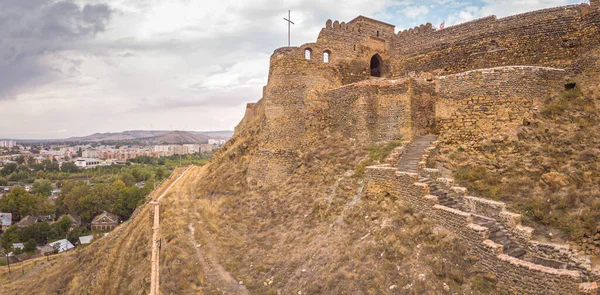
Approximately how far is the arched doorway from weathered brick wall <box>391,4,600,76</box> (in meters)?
1.06

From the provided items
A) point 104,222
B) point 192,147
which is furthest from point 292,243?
point 192,147

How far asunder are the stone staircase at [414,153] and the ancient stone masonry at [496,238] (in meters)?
0.35

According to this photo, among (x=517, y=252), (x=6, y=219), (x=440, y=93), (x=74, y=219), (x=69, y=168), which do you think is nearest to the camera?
(x=517, y=252)

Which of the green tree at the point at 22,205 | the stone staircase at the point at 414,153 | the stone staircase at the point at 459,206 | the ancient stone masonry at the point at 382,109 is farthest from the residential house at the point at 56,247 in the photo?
the stone staircase at the point at 459,206

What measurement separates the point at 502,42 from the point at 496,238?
32.9 ft

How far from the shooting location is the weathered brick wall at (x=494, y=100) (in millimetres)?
11852

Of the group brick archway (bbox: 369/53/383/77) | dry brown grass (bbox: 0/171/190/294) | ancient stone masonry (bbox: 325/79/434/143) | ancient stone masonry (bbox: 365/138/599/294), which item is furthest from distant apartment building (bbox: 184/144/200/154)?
ancient stone masonry (bbox: 365/138/599/294)

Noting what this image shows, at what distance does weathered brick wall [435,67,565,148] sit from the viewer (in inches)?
467

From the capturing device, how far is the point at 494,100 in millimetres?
12156

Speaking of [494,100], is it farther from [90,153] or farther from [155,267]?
[90,153]

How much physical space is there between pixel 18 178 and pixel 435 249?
14016 centimetres

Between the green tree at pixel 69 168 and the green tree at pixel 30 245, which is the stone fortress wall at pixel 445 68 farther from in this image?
the green tree at pixel 69 168

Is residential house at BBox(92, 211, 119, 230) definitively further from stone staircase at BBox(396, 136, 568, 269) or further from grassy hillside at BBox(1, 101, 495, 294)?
stone staircase at BBox(396, 136, 568, 269)

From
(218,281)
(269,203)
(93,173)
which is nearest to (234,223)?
(269,203)
